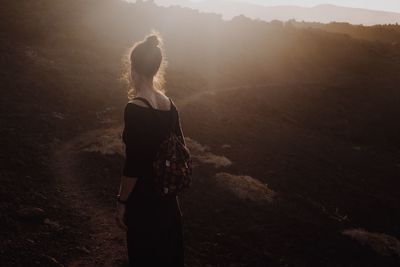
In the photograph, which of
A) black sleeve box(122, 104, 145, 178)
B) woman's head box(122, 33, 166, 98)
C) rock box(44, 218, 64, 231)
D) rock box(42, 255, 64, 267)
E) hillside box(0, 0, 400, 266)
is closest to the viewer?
black sleeve box(122, 104, 145, 178)

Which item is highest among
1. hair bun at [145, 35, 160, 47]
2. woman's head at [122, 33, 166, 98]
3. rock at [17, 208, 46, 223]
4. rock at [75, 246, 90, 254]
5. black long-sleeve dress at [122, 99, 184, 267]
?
hair bun at [145, 35, 160, 47]

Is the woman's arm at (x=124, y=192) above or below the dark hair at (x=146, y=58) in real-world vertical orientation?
below

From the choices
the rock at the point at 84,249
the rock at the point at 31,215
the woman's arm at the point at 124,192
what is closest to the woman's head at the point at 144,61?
the woman's arm at the point at 124,192

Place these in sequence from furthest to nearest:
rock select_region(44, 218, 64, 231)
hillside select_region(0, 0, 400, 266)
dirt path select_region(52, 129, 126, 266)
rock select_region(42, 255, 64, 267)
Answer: hillside select_region(0, 0, 400, 266), rock select_region(44, 218, 64, 231), dirt path select_region(52, 129, 126, 266), rock select_region(42, 255, 64, 267)

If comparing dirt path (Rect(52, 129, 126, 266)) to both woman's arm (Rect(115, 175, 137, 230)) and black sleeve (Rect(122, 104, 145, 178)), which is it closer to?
woman's arm (Rect(115, 175, 137, 230))

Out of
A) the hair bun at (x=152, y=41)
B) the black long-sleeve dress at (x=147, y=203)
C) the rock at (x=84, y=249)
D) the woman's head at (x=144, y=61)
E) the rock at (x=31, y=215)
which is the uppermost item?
the hair bun at (x=152, y=41)

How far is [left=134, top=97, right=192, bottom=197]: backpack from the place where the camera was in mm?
4074

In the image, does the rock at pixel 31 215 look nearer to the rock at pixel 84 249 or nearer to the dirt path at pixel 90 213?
the dirt path at pixel 90 213

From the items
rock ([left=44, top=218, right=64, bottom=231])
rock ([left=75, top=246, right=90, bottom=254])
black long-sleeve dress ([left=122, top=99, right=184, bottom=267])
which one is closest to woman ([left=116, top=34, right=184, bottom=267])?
black long-sleeve dress ([left=122, top=99, right=184, bottom=267])

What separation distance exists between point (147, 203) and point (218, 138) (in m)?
14.9

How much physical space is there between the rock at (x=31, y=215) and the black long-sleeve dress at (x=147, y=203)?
640 centimetres

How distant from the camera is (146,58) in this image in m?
4.03

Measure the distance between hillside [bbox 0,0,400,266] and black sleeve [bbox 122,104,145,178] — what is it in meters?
5.34

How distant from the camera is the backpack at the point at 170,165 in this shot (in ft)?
13.4
